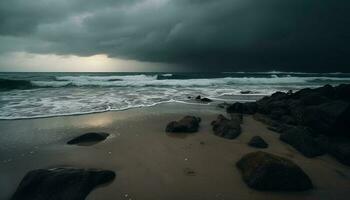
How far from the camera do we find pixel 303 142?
179 inches

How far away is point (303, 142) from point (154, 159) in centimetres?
324

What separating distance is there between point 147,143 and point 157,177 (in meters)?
1.61

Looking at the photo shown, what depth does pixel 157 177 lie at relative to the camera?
3465 millimetres

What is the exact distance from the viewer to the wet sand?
3068 mm

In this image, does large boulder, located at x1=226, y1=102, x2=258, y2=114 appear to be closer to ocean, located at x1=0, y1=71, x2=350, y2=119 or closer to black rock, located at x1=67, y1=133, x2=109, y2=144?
ocean, located at x1=0, y1=71, x2=350, y2=119

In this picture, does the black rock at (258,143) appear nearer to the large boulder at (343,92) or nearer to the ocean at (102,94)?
the large boulder at (343,92)

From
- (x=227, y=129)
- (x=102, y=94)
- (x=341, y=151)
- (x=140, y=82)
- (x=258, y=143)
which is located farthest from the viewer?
(x=140, y=82)

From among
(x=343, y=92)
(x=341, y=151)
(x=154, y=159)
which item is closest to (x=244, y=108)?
(x=343, y=92)

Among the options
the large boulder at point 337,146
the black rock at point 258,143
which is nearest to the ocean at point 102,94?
the black rock at point 258,143

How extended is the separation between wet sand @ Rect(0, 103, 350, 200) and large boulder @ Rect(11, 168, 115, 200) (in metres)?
0.17

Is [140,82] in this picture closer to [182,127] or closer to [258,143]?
[182,127]

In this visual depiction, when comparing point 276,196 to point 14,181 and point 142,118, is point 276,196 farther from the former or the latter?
point 142,118

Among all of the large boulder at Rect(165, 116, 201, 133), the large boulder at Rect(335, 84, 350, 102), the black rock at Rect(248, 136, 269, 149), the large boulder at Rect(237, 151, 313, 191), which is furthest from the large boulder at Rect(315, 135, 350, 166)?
the large boulder at Rect(335, 84, 350, 102)

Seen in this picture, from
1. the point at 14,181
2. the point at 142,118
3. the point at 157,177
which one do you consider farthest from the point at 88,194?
the point at 142,118
